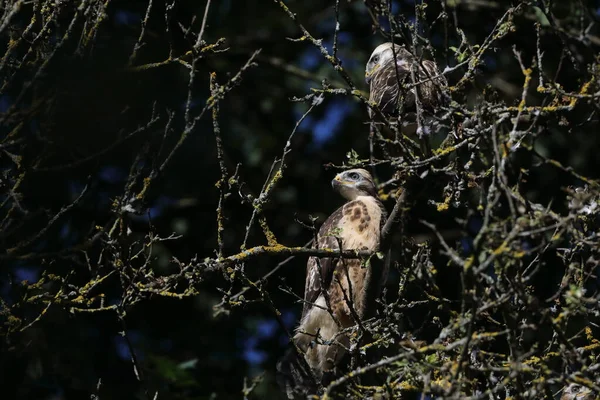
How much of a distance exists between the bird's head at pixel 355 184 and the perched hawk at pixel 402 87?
0.72 m

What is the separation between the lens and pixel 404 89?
13.7 feet

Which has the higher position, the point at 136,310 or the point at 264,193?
the point at 136,310

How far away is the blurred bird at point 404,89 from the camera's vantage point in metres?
4.22

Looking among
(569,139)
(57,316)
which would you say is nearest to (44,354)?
(57,316)

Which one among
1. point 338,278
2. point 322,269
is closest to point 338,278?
point 338,278

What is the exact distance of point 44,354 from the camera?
19.0ft

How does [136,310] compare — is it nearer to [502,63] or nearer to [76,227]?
[76,227]

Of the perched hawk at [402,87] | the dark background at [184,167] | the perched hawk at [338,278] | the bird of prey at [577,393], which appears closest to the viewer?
the bird of prey at [577,393]

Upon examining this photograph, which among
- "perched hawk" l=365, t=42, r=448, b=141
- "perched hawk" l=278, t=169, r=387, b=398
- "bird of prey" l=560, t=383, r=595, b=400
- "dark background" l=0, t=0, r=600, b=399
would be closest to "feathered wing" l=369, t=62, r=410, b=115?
"perched hawk" l=365, t=42, r=448, b=141

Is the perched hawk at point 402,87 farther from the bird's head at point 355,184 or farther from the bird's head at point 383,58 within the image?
the bird's head at point 355,184

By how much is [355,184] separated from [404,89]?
261cm

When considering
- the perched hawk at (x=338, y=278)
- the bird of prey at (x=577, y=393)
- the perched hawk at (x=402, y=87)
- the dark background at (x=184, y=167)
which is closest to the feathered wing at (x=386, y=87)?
the perched hawk at (x=402, y=87)

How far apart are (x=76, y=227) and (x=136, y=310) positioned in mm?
1475

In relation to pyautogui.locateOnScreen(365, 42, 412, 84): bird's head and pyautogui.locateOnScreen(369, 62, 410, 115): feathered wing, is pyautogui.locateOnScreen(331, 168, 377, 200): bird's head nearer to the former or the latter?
pyautogui.locateOnScreen(365, 42, 412, 84): bird's head
